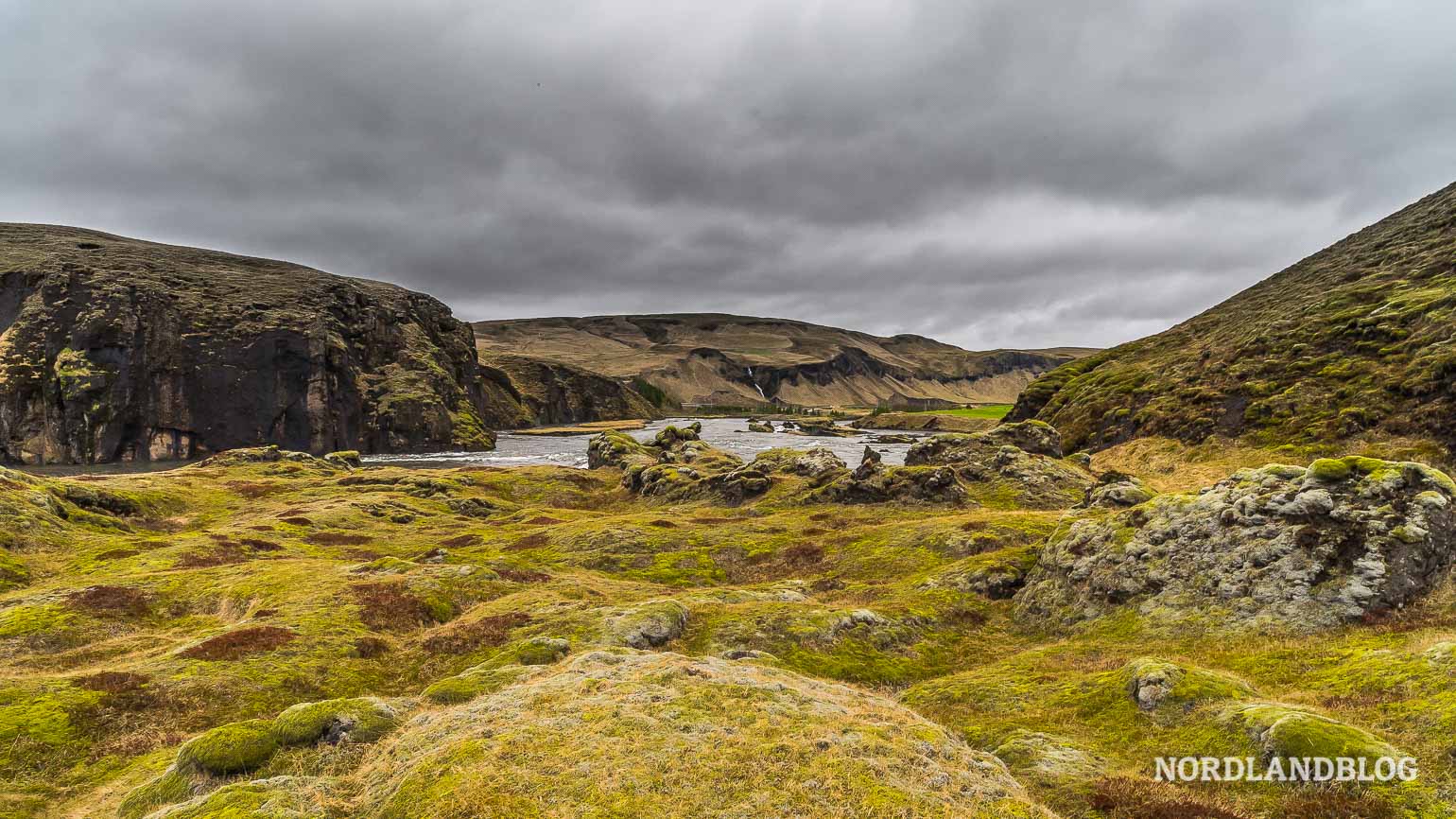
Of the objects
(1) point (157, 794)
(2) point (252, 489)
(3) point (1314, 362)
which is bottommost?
(2) point (252, 489)

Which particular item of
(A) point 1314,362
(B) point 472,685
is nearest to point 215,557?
(B) point 472,685

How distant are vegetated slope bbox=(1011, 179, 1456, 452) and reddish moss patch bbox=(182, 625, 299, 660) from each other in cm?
10173

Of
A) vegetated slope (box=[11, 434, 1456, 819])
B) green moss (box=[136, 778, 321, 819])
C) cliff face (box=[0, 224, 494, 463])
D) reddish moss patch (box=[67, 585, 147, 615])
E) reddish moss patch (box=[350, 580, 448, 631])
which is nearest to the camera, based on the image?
green moss (box=[136, 778, 321, 819])

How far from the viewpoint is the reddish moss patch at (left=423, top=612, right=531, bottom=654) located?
29062 millimetres

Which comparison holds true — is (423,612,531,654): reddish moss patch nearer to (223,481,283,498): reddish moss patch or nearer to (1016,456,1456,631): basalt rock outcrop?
(1016,456,1456,631): basalt rock outcrop

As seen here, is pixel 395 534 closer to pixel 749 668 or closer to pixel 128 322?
pixel 749 668

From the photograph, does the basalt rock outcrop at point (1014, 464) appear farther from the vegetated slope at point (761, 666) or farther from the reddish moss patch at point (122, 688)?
the reddish moss patch at point (122, 688)

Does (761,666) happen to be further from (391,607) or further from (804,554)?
(804,554)

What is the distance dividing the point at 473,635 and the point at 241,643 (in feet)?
31.1

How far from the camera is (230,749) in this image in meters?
16.3

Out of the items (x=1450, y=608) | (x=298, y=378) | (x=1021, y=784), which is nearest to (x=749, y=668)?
(x=1021, y=784)

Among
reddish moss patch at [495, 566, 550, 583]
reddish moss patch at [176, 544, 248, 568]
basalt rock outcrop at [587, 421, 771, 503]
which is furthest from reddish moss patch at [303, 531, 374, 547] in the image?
basalt rock outcrop at [587, 421, 771, 503]

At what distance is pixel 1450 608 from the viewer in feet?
68.6

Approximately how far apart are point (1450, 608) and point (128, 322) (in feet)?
810
